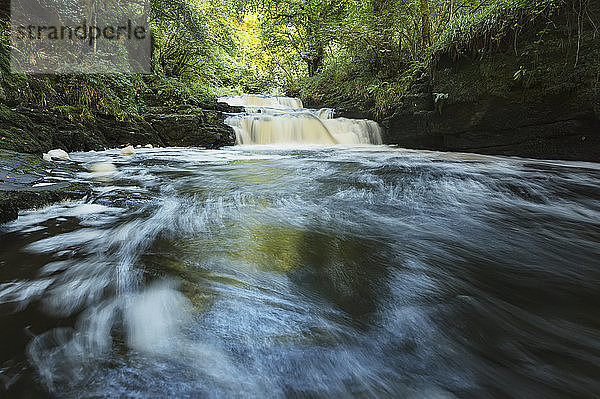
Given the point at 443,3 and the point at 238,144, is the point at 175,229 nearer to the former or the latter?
the point at 238,144

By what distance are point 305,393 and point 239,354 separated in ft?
0.85

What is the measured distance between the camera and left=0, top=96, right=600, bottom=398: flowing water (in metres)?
0.83

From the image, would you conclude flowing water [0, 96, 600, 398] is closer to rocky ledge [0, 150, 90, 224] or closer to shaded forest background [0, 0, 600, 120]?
rocky ledge [0, 150, 90, 224]

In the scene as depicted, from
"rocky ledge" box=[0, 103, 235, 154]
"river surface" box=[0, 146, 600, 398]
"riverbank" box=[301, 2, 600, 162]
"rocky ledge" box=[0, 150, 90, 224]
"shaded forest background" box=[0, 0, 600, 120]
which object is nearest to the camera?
"river surface" box=[0, 146, 600, 398]

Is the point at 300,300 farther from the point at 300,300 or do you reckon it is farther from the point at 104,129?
the point at 104,129

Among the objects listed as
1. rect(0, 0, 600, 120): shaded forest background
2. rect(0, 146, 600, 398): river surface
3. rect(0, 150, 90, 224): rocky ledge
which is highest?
rect(0, 0, 600, 120): shaded forest background

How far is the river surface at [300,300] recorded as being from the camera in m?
0.83

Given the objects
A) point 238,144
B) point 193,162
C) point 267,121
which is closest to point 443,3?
point 267,121

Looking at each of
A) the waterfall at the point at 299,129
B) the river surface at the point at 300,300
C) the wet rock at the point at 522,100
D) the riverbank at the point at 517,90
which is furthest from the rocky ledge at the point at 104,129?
the wet rock at the point at 522,100

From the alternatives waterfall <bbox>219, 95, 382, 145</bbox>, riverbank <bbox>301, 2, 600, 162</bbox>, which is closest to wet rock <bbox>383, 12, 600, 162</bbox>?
riverbank <bbox>301, 2, 600, 162</bbox>

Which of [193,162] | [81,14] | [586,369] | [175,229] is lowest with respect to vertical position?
[586,369]

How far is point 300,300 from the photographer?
4.03 feet

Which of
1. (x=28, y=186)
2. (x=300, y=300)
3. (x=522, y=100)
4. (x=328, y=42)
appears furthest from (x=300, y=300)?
(x=328, y=42)

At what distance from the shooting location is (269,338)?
1.00m
